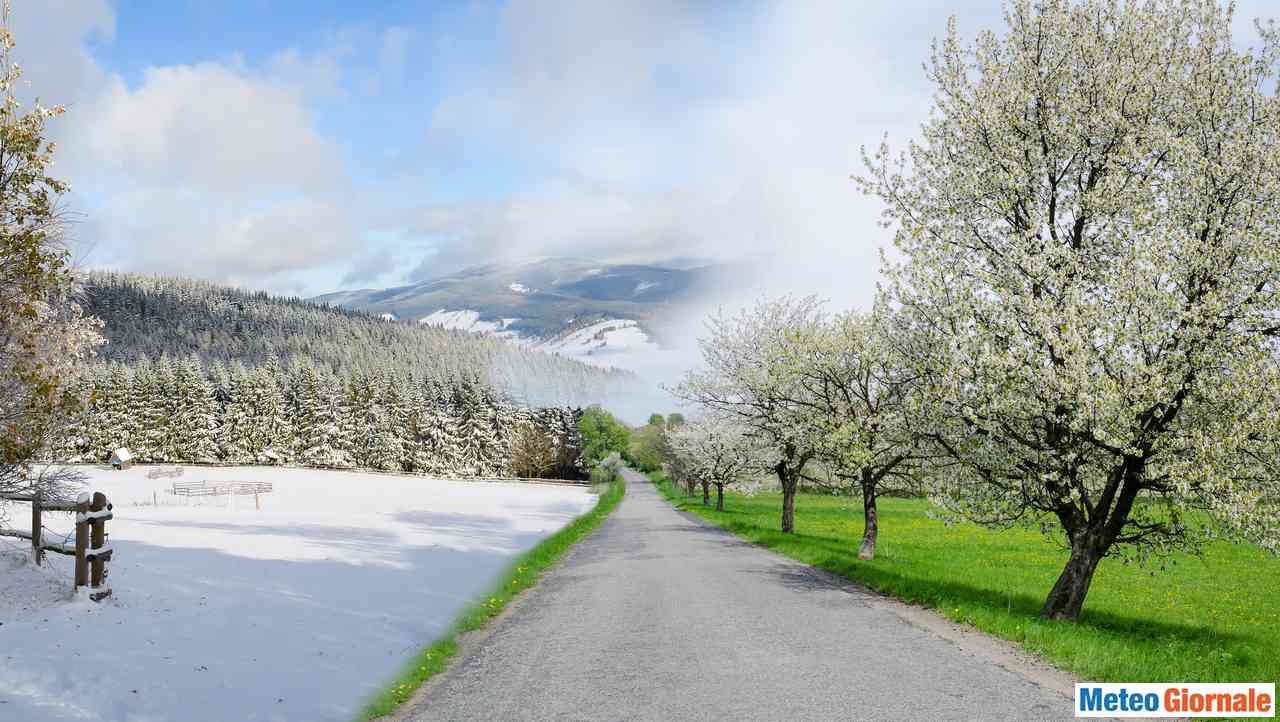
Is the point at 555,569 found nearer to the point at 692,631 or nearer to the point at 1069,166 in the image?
the point at 692,631

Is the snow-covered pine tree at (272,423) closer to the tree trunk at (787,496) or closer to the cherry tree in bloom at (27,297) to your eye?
the tree trunk at (787,496)

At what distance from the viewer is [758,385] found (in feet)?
99.4

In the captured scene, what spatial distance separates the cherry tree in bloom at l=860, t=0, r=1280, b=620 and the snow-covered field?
1062cm

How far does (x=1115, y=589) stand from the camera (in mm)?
22453

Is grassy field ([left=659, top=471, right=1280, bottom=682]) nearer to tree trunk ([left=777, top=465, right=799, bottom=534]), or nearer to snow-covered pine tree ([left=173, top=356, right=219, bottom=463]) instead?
tree trunk ([left=777, top=465, right=799, bottom=534])

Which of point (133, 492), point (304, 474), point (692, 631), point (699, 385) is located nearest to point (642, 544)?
point (699, 385)

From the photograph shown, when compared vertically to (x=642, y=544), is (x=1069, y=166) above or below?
above

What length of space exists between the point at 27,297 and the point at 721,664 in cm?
1319

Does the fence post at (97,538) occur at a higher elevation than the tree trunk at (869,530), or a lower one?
higher

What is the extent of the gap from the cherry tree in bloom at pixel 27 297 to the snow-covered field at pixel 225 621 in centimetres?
230

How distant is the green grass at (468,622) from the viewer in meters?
9.06

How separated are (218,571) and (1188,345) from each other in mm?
20472

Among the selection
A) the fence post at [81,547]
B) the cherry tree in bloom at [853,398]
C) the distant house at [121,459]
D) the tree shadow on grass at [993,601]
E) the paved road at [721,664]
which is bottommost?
the distant house at [121,459]

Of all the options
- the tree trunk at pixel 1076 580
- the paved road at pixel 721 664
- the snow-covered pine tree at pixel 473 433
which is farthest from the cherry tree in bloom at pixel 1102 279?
the snow-covered pine tree at pixel 473 433
